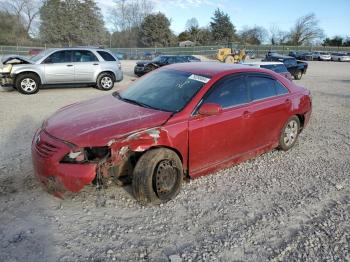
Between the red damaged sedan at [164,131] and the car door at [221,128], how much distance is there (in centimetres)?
1

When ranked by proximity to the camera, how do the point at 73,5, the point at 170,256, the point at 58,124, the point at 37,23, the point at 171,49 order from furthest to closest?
1. the point at 37,23
2. the point at 73,5
3. the point at 171,49
4. the point at 58,124
5. the point at 170,256

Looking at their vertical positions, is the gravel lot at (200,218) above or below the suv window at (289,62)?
below

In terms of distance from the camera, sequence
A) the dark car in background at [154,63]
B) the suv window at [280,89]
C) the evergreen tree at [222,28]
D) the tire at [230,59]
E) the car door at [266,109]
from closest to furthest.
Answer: the car door at [266,109]
the suv window at [280,89]
the dark car in background at [154,63]
the tire at [230,59]
the evergreen tree at [222,28]

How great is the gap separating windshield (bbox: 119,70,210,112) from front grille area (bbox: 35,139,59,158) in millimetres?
1346

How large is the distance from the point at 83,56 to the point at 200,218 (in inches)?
433

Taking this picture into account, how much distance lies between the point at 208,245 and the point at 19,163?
132 inches

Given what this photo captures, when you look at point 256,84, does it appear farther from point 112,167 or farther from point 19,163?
point 19,163

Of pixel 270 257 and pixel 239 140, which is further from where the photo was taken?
pixel 239 140

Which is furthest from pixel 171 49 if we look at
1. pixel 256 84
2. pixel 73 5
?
pixel 256 84

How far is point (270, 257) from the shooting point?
124 inches

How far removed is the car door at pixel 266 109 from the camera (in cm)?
511

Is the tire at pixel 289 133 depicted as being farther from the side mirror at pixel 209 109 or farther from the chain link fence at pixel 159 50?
the chain link fence at pixel 159 50

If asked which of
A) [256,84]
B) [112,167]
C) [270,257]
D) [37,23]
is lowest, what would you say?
[270,257]

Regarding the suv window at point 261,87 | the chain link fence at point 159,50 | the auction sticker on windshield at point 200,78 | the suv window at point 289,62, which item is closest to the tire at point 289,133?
the suv window at point 261,87
